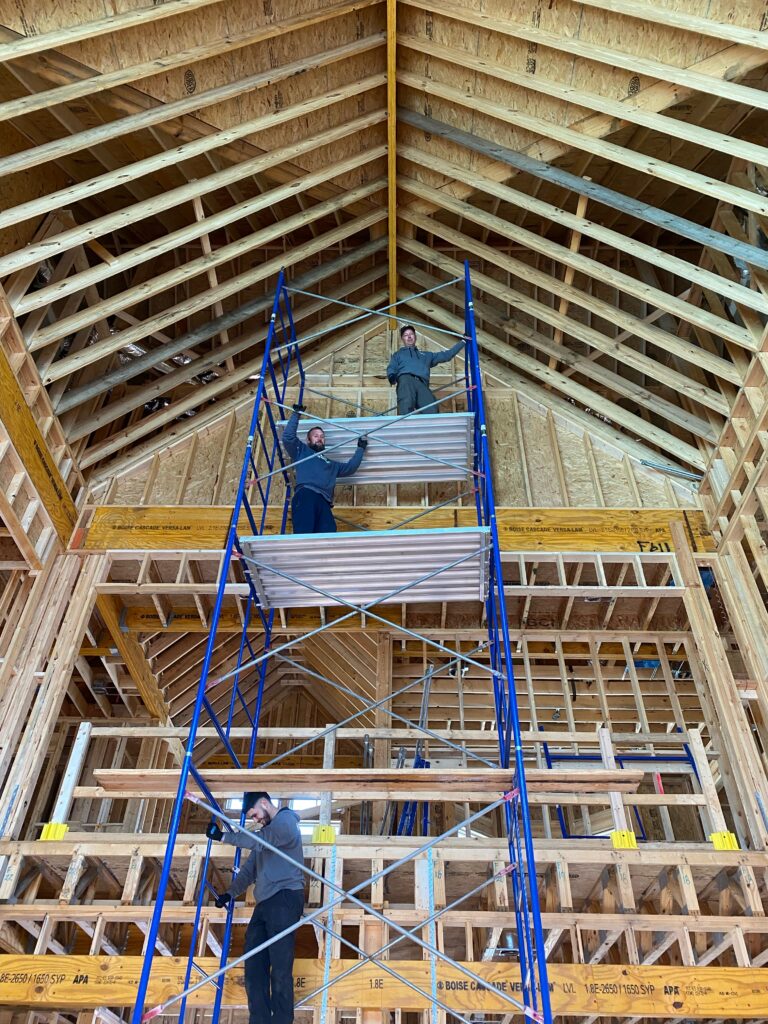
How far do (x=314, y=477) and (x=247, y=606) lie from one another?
65.2 inches

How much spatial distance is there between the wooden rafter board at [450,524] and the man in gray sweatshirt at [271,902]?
4.71 m

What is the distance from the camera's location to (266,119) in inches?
372

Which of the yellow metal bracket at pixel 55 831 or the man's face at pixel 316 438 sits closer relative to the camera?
the yellow metal bracket at pixel 55 831

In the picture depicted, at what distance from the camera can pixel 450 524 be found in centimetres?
1075

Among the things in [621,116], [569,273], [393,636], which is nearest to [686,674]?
[393,636]

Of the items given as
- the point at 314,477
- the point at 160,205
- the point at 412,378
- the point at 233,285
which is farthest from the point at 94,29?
the point at 412,378

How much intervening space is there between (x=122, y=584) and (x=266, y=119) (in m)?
5.62

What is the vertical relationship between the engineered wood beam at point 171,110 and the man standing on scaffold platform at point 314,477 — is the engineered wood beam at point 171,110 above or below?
above

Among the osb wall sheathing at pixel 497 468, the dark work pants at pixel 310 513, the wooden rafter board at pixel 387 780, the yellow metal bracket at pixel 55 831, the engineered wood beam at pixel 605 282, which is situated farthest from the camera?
the osb wall sheathing at pixel 497 468

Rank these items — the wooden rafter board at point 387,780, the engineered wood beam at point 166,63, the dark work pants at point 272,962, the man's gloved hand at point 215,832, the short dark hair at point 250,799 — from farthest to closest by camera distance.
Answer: the engineered wood beam at point 166,63 → the short dark hair at point 250,799 → the wooden rafter board at point 387,780 → the man's gloved hand at point 215,832 → the dark work pants at point 272,962

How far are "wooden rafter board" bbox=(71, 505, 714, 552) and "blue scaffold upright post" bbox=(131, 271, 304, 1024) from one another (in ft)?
1.75

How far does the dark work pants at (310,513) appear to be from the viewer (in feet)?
29.0

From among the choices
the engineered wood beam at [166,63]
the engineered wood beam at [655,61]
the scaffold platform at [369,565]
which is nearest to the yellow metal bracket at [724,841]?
the scaffold platform at [369,565]

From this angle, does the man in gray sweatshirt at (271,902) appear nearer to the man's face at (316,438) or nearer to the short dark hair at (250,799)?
the short dark hair at (250,799)
